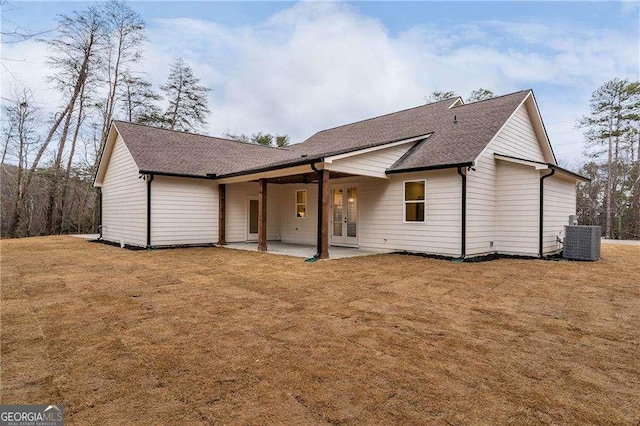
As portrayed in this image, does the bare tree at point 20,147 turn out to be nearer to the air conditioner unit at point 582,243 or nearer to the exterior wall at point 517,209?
the exterior wall at point 517,209

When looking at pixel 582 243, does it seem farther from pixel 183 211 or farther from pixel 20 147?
pixel 20 147

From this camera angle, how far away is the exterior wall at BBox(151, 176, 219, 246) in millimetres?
10875

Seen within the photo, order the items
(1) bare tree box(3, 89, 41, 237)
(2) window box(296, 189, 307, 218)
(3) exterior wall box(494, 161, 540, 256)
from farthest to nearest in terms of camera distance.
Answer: (1) bare tree box(3, 89, 41, 237) < (2) window box(296, 189, 307, 218) < (3) exterior wall box(494, 161, 540, 256)

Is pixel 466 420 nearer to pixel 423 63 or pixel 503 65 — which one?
pixel 423 63

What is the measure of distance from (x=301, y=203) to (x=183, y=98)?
53.8ft

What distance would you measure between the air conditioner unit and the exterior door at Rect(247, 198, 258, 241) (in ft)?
33.4

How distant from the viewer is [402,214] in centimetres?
980

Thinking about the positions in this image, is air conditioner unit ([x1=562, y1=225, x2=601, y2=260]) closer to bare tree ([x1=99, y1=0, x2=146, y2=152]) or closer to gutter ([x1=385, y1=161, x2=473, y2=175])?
gutter ([x1=385, y1=161, x2=473, y2=175])

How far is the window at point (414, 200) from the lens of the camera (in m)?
9.52

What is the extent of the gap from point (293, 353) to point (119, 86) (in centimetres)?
2449

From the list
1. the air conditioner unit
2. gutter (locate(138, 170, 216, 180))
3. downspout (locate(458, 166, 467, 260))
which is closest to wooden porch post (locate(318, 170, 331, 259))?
downspout (locate(458, 166, 467, 260))

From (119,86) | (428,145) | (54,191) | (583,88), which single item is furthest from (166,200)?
(583,88)

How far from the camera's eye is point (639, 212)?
18.3m

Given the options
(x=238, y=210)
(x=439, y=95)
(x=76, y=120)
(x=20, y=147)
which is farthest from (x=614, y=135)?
(x=20, y=147)
